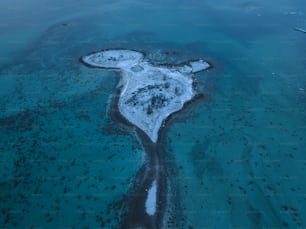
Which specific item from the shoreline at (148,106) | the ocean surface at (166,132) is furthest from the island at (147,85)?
the ocean surface at (166,132)

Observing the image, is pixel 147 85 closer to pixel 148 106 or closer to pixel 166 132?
pixel 148 106

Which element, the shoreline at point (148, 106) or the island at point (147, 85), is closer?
the shoreline at point (148, 106)

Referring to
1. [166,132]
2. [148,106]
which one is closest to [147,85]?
[148,106]

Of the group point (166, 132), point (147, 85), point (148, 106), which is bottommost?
point (166, 132)

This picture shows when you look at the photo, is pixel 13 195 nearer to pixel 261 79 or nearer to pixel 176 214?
pixel 176 214

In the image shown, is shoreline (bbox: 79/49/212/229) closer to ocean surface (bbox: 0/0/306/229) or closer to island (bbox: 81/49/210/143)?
island (bbox: 81/49/210/143)

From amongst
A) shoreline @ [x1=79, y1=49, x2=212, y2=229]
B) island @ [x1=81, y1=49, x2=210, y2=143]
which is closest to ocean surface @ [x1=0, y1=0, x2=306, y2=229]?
shoreline @ [x1=79, y1=49, x2=212, y2=229]

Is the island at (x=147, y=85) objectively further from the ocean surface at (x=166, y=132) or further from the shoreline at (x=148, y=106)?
the ocean surface at (x=166, y=132)

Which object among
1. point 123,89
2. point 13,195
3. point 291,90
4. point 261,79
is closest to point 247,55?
point 261,79

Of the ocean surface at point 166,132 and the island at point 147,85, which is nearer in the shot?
the ocean surface at point 166,132
